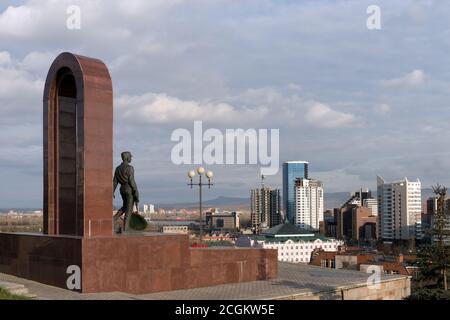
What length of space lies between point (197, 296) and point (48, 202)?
4939 mm

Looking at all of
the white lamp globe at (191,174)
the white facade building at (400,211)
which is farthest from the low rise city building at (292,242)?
the white lamp globe at (191,174)

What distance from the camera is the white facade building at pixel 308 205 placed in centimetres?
14275

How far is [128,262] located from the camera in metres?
12.9

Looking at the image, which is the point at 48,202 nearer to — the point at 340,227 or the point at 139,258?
the point at 139,258

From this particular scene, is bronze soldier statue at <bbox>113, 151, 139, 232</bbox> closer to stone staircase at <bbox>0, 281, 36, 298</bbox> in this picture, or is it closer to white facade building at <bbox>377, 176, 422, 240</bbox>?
stone staircase at <bbox>0, 281, 36, 298</bbox>

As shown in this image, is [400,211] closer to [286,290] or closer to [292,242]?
[292,242]

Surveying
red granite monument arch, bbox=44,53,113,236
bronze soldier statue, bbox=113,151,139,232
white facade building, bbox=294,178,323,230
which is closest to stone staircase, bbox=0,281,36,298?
red granite monument arch, bbox=44,53,113,236

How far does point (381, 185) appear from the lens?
123688 millimetres

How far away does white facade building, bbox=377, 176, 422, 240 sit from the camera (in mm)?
111562

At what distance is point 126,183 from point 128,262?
2224 mm

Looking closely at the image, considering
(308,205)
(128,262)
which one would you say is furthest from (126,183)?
(308,205)

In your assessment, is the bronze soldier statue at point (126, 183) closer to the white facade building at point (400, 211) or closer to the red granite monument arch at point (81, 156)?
the red granite monument arch at point (81, 156)
